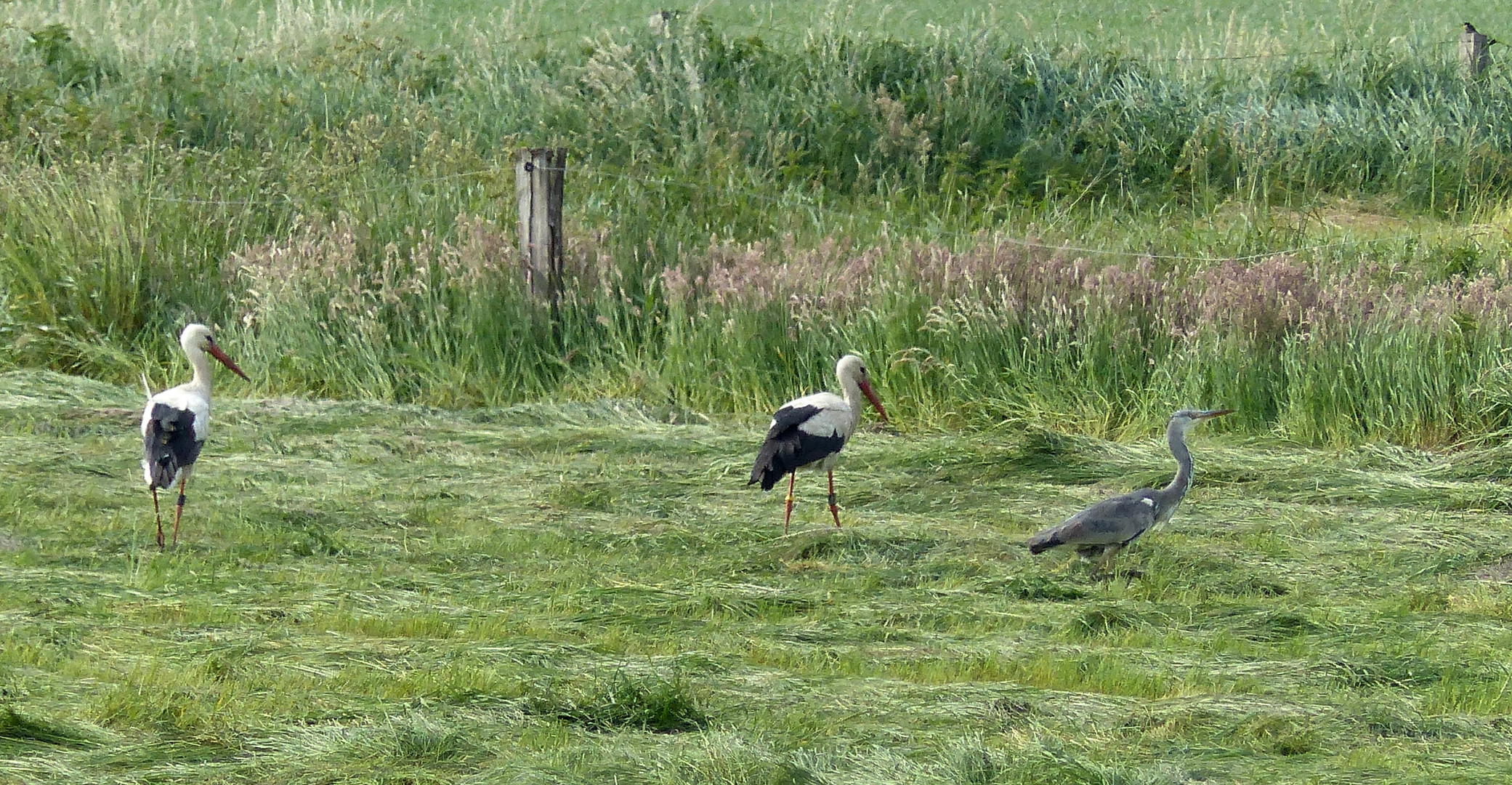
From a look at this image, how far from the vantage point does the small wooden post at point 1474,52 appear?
58.8ft

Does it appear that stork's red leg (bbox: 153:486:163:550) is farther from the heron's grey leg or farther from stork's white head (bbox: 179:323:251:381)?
stork's white head (bbox: 179:323:251:381)

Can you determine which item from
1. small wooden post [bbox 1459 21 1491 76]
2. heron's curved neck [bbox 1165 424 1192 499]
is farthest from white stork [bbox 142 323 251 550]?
small wooden post [bbox 1459 21 1491 76]

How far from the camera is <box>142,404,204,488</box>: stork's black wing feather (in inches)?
289

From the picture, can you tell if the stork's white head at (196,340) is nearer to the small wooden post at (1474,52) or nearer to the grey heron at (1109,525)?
the grey heron at (1109,525)

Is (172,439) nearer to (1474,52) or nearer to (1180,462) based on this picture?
(1180,462)

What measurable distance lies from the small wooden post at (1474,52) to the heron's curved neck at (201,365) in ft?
44.7

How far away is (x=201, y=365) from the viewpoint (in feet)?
27.7

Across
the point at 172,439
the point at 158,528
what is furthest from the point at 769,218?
the point at 158,528

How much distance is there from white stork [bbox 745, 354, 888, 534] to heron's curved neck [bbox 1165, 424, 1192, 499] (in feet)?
4.70

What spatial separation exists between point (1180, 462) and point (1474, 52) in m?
12.4

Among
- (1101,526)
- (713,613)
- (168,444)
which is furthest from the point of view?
(168,444)

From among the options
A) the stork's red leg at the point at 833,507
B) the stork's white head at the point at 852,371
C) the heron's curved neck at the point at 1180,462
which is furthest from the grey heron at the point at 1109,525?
the stork's white head at the point at 852,371

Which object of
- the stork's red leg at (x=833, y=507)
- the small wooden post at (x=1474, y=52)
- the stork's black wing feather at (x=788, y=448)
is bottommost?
the stork's red leg at (x=833, y=507)

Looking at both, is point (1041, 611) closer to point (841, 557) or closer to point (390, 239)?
point (841, 557)
